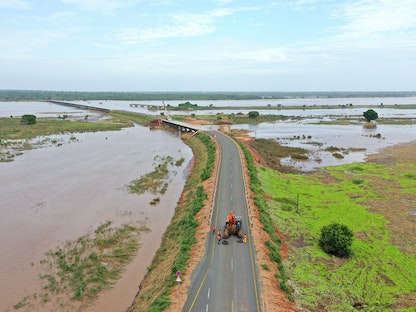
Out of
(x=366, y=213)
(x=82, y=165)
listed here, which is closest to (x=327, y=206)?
(x=366, y=213)

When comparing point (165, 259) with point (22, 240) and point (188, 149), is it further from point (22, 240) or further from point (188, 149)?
point (188, 149)

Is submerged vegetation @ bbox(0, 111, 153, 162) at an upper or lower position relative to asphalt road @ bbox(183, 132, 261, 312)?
upper

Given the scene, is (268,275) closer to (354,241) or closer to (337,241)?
(337,241)

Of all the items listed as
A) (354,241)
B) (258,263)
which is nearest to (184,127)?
(354,241)

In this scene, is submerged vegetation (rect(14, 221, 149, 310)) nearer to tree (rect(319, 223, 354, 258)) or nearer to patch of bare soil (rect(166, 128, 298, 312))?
patch of bare soil (rect(166, 128, 298, 312))

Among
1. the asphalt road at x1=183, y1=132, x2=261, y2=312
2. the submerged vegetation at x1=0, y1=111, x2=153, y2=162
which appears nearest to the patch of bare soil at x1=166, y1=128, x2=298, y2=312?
the asphalt road at x1=183, y1=132, x2=261, y2=312

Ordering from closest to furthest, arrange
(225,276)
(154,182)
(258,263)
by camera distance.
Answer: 1. (225,276)
2. (258,263)
3. (154,182)
